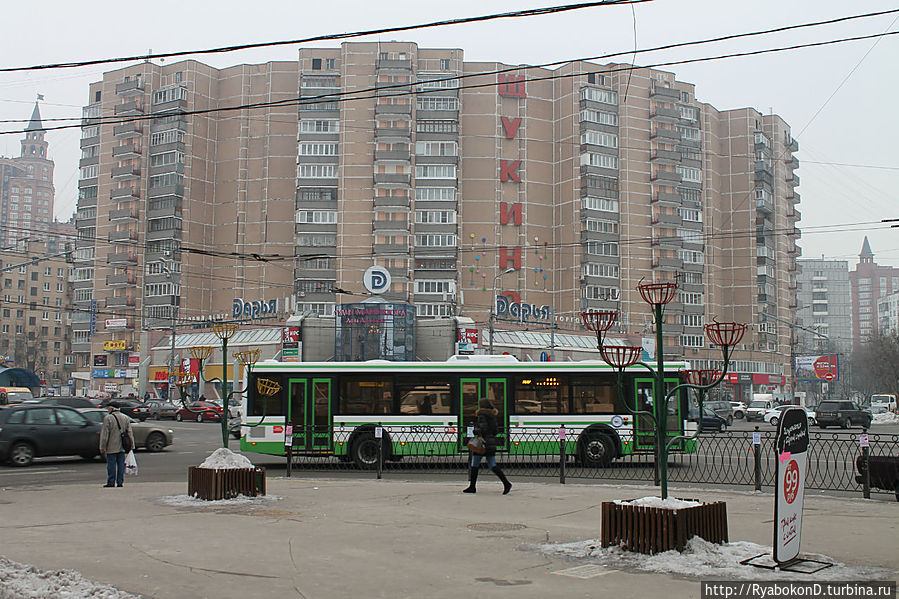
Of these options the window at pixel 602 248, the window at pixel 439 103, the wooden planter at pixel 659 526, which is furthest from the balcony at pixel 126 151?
the wooden planter at pixel 659 526

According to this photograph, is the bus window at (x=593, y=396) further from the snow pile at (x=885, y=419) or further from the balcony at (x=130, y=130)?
the balcony at (x=130, y=130)

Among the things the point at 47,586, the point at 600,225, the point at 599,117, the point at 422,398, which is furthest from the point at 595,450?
the point at 599,117

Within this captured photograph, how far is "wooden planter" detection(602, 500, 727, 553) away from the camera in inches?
338

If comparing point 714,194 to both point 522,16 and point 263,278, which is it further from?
point 522,16

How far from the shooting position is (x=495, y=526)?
11320 millimetres

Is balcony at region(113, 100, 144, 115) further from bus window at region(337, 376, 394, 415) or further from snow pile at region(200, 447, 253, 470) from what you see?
snow pile at region(200, 447, 253, 470)

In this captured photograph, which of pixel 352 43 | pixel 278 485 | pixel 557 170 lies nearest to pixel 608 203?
pixel 557 170

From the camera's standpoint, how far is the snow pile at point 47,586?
6.50m

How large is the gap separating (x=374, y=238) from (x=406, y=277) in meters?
5.00

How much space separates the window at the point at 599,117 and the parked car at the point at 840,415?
44.8 metres

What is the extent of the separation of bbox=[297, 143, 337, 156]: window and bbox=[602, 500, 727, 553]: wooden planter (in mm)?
79962

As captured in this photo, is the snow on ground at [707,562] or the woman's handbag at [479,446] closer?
the snow on ground at [707,562]

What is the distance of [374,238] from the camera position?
8506cm

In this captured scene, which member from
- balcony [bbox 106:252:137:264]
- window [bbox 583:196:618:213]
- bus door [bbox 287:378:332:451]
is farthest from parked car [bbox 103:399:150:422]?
window [bbox 583:196:618:213]
